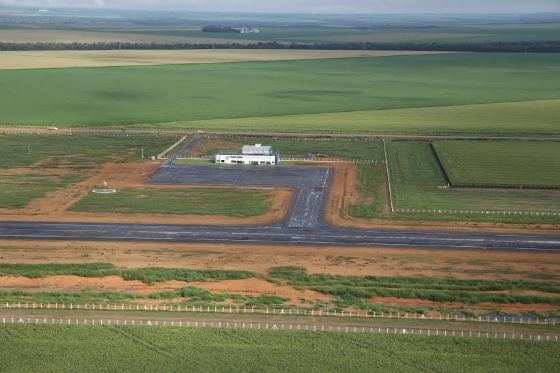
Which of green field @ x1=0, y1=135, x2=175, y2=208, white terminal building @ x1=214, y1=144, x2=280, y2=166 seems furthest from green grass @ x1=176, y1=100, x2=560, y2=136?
white terminal building @ x1=214, y1=144, x2=280, y2=166

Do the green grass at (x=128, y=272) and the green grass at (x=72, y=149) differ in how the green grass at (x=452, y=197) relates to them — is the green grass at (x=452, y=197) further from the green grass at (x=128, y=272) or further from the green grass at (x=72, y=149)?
the green grass at (x=72, y=149)

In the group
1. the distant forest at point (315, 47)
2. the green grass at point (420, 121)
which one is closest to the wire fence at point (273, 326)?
the green grass at point (420, 121)

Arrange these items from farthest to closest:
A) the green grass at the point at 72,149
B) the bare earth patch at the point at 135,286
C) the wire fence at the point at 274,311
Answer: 1. the green grass at the point at 72,149
2. the bare earth patch at the point at 135,286
3. the wire fence at the point at 274,311

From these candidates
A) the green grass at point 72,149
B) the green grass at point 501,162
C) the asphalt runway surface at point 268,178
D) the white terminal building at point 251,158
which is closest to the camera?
the asphalt runway surface at point 268,178

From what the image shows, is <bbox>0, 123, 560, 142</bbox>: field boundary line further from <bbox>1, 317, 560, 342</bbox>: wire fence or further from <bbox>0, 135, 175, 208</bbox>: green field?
<bbox>1, 317, 560, 342</bbox>: wire fence

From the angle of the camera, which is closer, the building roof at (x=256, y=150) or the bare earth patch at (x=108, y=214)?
the bare earth patch at (x=108, y=214)

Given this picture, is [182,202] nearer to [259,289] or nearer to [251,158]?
[251,158]

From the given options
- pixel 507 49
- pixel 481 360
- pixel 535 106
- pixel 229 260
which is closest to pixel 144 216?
pixel 229 260
